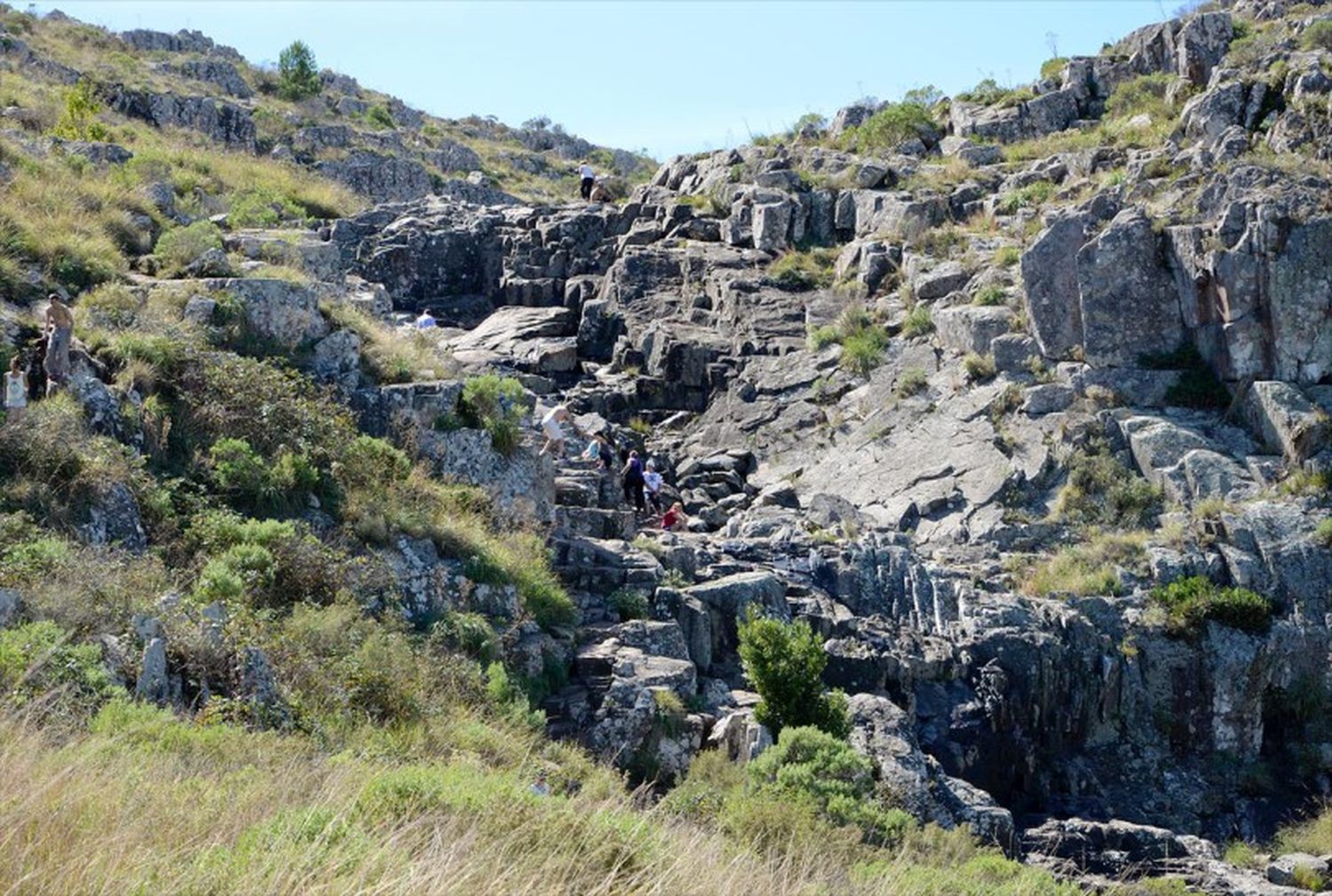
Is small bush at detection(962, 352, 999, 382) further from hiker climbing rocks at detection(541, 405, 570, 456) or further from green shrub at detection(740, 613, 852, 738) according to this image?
green shrub at detection(740, 613, 852, 738)

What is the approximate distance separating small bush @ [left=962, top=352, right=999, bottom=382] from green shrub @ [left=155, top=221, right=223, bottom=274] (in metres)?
12.6

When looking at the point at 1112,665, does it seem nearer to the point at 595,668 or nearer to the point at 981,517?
the point at 981,517

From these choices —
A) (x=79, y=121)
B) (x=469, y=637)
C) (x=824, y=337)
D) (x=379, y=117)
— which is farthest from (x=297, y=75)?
(x=469, y=637)

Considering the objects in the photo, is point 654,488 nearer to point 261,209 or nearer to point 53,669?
point 261,209

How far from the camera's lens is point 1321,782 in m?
16.9

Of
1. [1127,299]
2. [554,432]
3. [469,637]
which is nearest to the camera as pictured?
[469,637]

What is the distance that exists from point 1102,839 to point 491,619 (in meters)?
7.10

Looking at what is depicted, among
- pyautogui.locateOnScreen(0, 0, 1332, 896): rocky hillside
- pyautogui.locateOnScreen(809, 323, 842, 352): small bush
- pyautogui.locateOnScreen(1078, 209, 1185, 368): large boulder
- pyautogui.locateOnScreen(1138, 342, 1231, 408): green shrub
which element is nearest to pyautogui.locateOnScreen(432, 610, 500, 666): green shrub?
pyautogui.locateOnScreen(0, 0, 1332, 896): rocky hillside

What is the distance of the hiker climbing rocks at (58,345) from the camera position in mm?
12992

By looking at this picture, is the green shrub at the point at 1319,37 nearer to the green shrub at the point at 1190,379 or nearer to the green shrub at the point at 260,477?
the green shrub at the point at 1190,379

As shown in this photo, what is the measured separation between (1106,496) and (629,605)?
28.5 feet

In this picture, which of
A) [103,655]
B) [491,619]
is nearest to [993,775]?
[491,619]

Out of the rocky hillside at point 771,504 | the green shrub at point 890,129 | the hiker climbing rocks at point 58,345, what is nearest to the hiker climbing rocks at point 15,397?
the rocky hillside at point 771,504

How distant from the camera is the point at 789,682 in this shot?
13.1 metres
